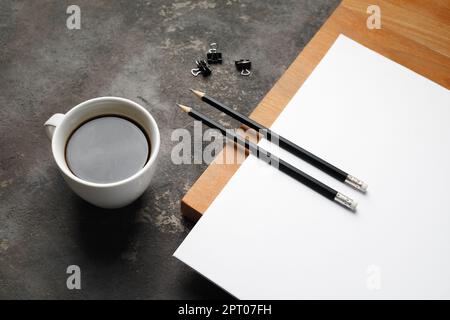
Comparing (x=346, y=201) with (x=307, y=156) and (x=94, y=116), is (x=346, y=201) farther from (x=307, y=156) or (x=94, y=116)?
(x=94, y=116)

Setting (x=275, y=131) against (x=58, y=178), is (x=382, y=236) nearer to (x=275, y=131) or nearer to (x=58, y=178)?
(x=275, y=131)

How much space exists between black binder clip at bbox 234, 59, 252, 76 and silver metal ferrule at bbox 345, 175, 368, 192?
0.98ft

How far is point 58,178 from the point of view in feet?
2.77

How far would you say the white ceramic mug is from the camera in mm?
672

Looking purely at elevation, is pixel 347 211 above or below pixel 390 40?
below

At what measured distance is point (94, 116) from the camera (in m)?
0.74

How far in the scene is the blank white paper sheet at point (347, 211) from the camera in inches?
27.2

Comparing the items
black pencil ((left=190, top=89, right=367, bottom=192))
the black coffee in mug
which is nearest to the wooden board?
black pencil ((left=190, top=89, right=367, bottom=192))

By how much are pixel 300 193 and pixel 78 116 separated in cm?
32

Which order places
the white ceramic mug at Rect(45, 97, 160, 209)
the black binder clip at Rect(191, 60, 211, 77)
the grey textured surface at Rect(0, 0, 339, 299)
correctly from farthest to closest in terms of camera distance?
the black binder clip at Rect(191, 60, 211, 77) → the grey textured surface at Rect(0, 0, 339, 299) → the white ceramic mug at Rect(45, 97, 160, 209)

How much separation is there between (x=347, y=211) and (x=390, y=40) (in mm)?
299

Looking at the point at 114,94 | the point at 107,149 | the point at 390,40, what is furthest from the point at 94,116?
the point at 390,40

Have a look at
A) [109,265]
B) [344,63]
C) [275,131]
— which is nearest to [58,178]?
[109,265]

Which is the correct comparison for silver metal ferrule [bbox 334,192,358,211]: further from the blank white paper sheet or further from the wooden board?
the wooden board
